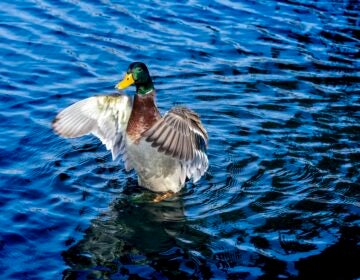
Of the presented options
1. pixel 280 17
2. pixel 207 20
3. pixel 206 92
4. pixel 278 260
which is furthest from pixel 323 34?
pixel 278 260

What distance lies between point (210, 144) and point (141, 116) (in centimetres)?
124

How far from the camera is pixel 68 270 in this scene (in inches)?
249

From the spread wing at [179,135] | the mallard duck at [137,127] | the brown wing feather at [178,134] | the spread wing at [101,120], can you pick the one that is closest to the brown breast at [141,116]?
the mallard duck at [137,127]

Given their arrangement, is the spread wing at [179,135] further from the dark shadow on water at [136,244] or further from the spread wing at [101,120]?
the spread wing at [101,120]

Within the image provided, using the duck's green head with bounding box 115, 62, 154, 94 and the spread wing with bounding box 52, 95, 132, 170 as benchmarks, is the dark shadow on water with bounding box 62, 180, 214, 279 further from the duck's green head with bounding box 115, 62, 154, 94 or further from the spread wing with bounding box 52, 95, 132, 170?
the duck's green head with bounding box 115, 62, 154, 94

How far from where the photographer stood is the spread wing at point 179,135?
695cm

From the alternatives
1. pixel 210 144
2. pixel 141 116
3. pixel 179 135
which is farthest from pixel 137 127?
pixel 210 144

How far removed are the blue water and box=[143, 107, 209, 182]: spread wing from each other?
0.67 meters

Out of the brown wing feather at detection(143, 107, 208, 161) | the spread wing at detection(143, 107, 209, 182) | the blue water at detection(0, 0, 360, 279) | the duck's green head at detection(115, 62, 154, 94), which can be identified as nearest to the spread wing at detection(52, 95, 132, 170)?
the duck's green head at detection(115, 62, 154, 94)

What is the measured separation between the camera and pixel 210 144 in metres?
8.82

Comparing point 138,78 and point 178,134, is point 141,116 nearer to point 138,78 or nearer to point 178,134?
point 138,78

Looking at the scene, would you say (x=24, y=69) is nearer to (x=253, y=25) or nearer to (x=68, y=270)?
(x=253, y=25)

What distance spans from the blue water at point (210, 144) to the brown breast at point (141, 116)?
0.64 meters

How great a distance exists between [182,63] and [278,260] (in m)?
5.05
